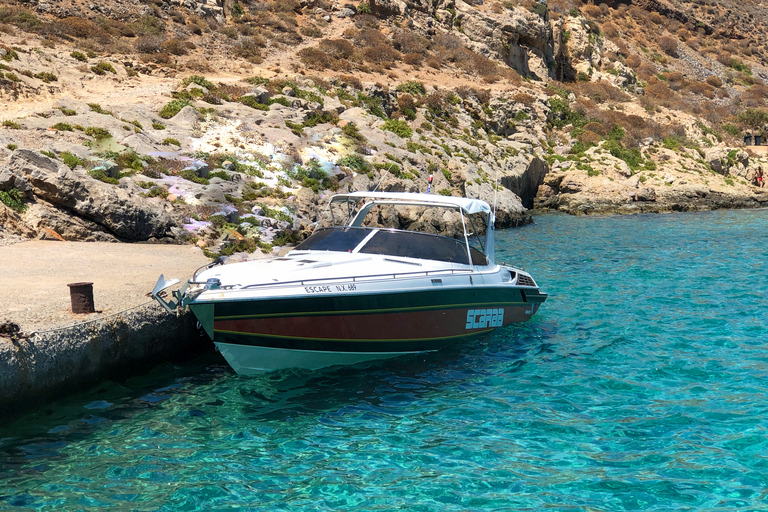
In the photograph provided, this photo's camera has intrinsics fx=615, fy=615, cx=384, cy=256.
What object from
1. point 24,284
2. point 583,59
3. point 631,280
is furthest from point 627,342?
point 583,59

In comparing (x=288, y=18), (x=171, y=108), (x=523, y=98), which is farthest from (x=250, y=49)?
(x=523, y=98)

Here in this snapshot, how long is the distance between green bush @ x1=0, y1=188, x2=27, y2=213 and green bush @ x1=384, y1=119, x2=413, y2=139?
20248 mm

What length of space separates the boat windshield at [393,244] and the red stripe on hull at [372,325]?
41.9 inches

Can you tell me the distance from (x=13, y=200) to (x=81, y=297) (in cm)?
894

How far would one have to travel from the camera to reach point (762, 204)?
39188 mm

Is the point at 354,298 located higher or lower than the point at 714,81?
lower

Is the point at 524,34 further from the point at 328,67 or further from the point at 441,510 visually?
the point at 441,510

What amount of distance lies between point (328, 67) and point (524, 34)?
69.8ft

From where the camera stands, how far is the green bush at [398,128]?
3288 centimetres

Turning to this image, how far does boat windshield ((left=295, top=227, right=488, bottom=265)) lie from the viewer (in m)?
10.8

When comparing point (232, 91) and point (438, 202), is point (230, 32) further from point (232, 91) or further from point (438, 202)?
point (438, 202)

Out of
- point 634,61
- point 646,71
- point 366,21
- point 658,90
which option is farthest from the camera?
point 634,61

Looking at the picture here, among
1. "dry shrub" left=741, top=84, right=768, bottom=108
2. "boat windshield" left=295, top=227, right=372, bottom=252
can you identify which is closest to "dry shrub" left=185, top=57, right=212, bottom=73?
"boat windshield" left=295, top=227, right=372, bottom=252

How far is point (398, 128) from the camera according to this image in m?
33.2
